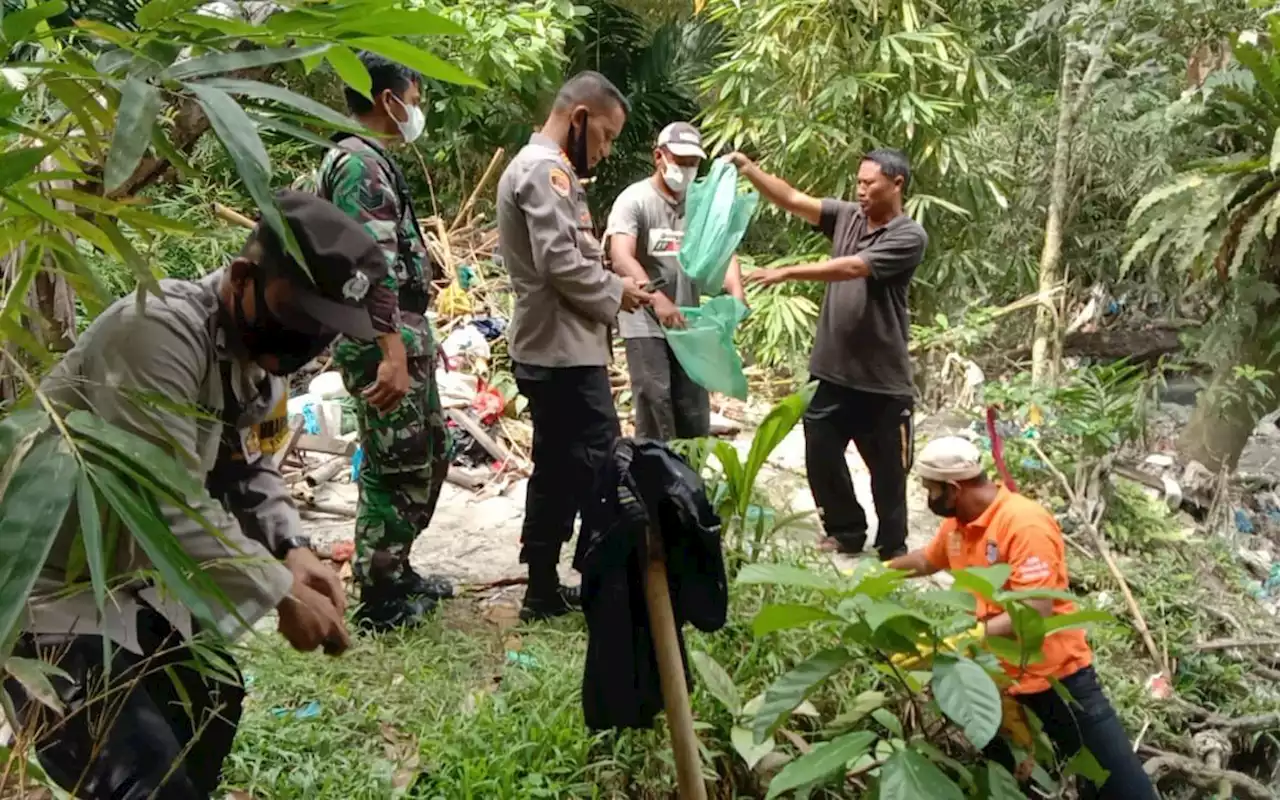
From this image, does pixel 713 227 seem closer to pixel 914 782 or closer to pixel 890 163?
pixel 890 163

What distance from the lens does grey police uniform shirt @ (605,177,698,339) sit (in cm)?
375

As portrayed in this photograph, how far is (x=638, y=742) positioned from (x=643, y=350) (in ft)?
5.31

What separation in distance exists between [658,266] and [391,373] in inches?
56.0

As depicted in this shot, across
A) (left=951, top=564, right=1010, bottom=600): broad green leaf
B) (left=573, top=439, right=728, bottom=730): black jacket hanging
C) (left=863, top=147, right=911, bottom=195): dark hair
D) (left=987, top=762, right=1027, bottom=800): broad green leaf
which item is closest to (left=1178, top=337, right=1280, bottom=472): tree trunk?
(left=863, top=147, right=911, bottom=195): dark hair

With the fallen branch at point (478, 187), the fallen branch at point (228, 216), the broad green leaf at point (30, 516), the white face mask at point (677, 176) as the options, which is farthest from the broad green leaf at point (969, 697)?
the fallen branch at point (478, 187)

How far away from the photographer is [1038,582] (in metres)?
2.53

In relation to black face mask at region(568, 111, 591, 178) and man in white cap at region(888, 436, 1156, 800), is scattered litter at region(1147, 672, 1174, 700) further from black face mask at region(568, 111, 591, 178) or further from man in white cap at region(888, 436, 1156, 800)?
black face mask at region(568, 111, 591, 178)

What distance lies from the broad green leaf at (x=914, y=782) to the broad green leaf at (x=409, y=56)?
4.68ft

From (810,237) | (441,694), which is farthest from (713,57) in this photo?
(441,694)

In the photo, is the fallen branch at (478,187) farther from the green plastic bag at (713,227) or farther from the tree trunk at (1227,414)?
the tree trunk at (1227,414)

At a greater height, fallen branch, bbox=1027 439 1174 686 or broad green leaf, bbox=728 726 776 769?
broad green leaf, bbox=728 726 776 769

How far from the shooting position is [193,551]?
1534 millimetres

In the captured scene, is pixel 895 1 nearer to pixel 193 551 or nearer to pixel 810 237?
pixel 810 237

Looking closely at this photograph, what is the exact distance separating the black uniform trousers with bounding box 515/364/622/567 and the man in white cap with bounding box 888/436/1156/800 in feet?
3.24
